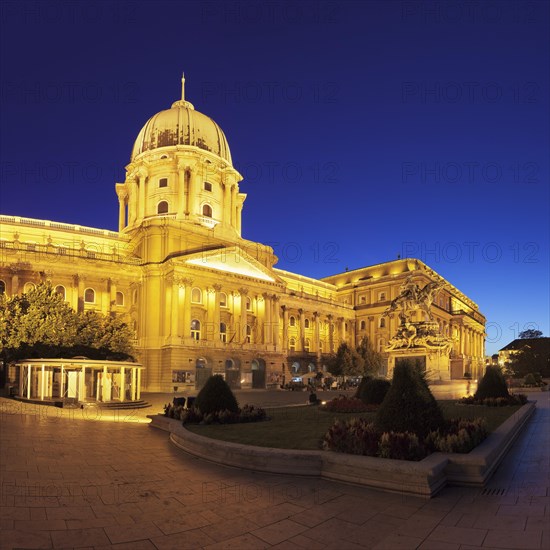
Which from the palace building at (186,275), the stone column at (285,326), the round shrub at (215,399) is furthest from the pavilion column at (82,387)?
the stone column at (285,326)

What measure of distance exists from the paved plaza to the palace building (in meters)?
29.6

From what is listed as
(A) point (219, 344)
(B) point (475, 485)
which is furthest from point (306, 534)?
(A) point (219, 344)

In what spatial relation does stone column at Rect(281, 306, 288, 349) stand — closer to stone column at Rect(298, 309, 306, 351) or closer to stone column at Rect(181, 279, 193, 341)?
stone column at Rect(298, 309, 306, 351)

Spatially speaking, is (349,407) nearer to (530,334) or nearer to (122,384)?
(122,384)

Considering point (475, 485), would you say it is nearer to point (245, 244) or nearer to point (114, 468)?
point (114, 468)

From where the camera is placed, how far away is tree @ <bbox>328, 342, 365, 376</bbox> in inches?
3056

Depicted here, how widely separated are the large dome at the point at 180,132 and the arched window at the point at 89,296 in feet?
98.0

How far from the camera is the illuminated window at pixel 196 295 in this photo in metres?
67.9

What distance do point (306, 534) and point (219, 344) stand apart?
5902 centimetres

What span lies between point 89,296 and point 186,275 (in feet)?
42.3

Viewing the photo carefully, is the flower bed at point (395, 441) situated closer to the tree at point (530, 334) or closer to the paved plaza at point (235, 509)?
the paved plaza at point (235, 509)

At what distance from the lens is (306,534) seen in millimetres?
6961

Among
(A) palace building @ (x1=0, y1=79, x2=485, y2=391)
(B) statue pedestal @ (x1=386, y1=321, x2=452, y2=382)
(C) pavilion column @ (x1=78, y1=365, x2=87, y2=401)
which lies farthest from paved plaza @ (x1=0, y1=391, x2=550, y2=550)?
(A) palace building @ (x1=0, y1=79, x2=485, y2=391)

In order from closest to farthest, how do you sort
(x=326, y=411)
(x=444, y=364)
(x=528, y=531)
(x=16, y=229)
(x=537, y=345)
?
(x=528, y=531) → (x=326, y=411) → (x=444, y=364) → (x=16, y=229) → (x=537, y=345)
